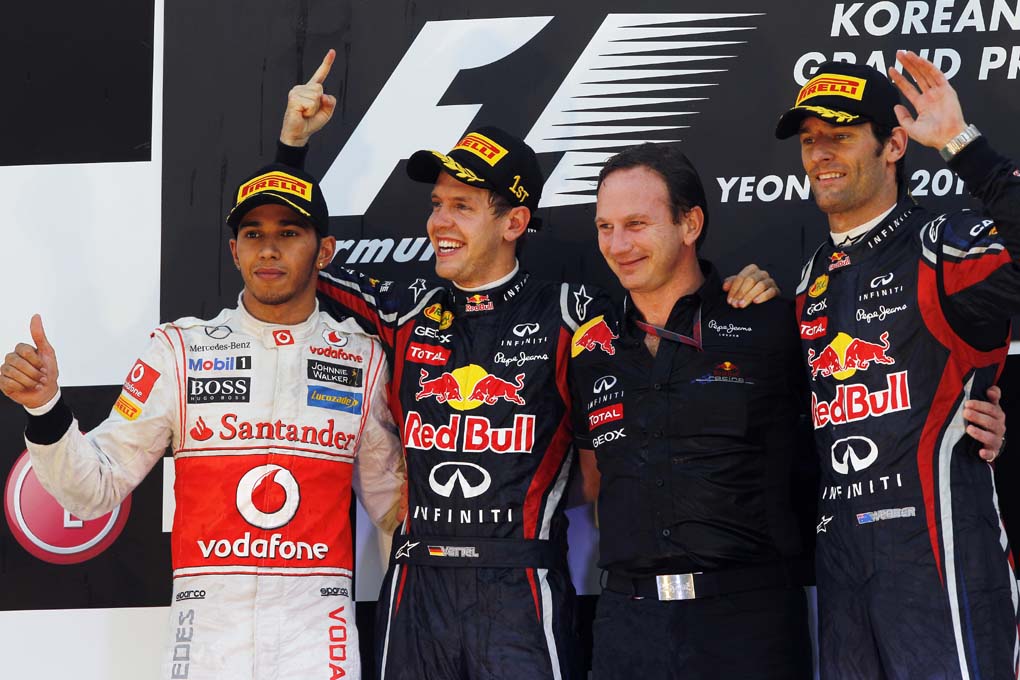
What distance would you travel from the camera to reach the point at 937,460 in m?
2.90

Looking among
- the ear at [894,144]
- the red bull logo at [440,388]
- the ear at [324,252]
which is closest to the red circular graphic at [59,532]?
the ear at [324,252]

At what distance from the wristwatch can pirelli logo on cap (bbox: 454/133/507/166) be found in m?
1.35

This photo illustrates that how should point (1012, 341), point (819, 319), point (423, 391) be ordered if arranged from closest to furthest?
point (819, 319) < point (423, 391) < point (1012, 341)

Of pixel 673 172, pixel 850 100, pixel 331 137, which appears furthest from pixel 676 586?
pixel 331 137

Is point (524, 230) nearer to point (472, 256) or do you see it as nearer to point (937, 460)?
point (472, 256)

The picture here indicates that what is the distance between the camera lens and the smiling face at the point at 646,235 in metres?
3.23

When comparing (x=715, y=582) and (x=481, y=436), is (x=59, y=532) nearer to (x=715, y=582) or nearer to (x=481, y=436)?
(x=481, y=436)

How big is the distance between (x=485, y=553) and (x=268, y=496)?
64 cm

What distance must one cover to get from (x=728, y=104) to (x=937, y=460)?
5.39 ft

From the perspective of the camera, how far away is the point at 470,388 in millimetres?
3412

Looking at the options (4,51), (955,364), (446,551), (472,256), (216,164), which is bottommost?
(446,551)

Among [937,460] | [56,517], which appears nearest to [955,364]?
[937,460]

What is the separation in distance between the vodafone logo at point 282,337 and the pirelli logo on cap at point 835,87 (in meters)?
1.62

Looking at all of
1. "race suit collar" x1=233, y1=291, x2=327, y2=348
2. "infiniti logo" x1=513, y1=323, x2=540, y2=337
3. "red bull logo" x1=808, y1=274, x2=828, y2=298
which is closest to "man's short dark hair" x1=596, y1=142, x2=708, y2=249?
"red bull logo" x1=808, y1=274, x2=828, y2=298
